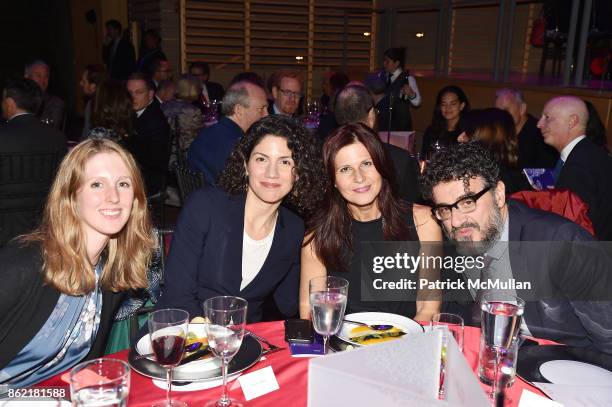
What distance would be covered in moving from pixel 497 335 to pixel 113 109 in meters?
4.07

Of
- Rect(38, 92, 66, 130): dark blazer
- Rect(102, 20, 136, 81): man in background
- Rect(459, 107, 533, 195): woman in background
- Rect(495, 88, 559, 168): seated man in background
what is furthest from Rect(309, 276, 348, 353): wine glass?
Rect(102, 20, 136, 81): man in background

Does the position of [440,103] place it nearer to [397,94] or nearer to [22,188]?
[397,94]

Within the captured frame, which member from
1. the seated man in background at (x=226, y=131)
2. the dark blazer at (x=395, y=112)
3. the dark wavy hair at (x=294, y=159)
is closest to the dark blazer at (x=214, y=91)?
the dark blazer at (x=395, y=112)

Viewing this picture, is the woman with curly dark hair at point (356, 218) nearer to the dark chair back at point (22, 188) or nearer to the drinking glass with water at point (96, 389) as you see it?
the drinking glass with water at point (96, 389)

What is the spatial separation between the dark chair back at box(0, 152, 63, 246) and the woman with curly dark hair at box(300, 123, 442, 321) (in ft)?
6.77

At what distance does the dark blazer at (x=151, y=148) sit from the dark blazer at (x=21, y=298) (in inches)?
124

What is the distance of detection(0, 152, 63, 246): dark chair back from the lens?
137 inches

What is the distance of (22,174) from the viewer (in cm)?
353

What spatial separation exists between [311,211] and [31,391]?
4.54 ft

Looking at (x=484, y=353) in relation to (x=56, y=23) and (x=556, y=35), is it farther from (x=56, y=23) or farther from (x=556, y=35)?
(x=56, y=23)

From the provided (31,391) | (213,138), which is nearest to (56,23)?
(213,138)

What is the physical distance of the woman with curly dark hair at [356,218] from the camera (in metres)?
2.39

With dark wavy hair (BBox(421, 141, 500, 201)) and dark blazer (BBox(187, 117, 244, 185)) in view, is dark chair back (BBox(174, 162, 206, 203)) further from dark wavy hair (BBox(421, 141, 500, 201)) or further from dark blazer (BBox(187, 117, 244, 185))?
dark wavy hair (BBox(421, 141, 500, 201))

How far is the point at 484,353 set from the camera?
138 centimetres
